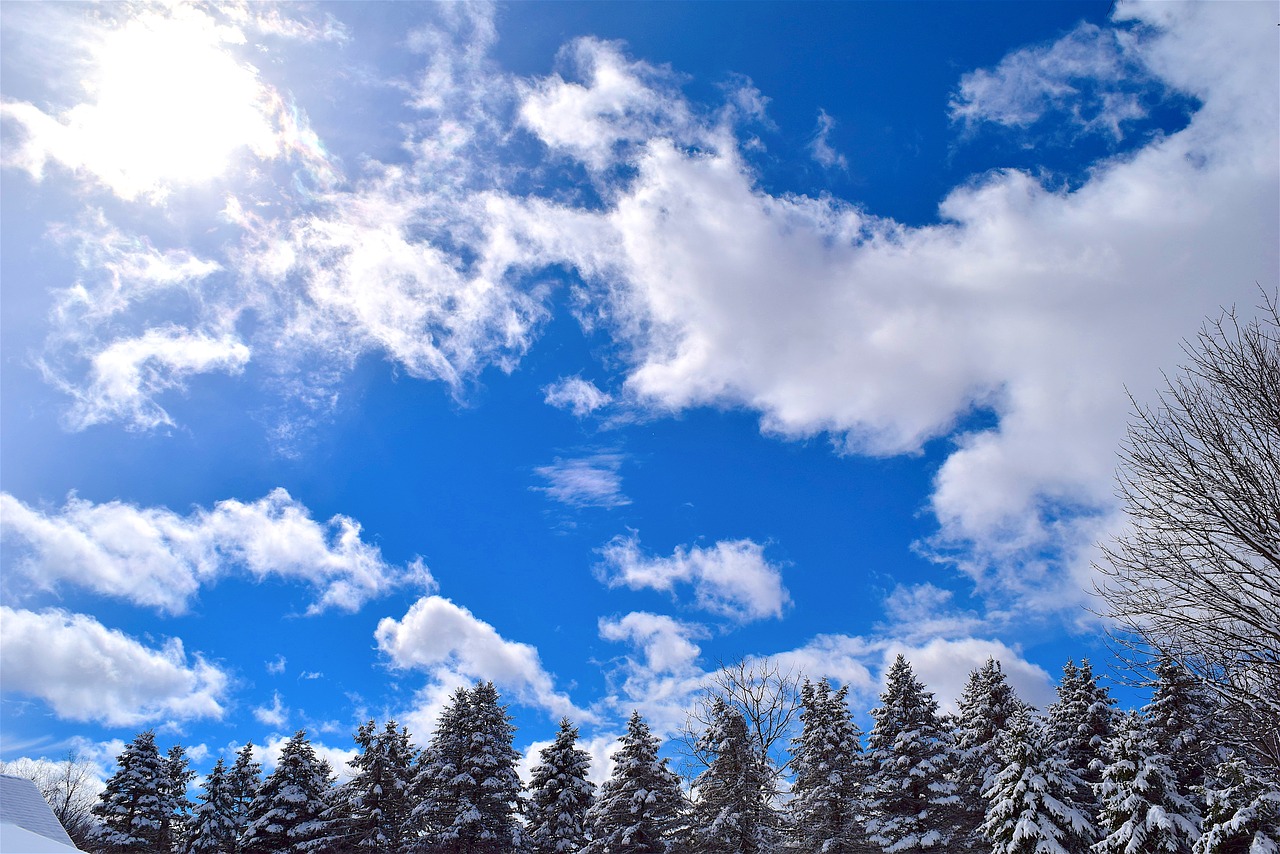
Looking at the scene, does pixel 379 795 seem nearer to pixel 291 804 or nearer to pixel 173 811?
pixel 291 804

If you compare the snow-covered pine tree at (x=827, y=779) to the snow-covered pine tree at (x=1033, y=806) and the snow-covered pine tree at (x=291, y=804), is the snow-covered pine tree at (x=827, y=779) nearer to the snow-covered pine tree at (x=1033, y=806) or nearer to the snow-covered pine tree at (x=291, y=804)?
the snow-covered pine tree at (x=1033, y=806)

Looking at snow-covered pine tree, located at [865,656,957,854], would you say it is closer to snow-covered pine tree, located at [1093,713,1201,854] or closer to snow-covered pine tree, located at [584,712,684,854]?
snow-covered pine tree, located at [1093,713,1201,854]

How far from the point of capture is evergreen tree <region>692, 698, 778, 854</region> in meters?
27.8

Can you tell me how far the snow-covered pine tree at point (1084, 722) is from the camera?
2928 centimetres

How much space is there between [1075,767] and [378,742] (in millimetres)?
32367

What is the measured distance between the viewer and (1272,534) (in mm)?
9562

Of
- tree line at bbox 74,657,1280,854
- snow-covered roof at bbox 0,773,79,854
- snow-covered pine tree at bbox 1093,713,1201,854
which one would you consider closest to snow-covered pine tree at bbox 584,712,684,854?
tree line at bbox 74,657,1280,854

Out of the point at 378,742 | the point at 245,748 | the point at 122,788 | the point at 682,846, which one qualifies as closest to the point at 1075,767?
the point at 682,846

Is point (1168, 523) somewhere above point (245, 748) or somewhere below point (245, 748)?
below

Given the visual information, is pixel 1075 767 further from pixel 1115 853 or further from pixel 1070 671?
pixel 1115 853

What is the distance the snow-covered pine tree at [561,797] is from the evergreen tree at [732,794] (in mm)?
6495

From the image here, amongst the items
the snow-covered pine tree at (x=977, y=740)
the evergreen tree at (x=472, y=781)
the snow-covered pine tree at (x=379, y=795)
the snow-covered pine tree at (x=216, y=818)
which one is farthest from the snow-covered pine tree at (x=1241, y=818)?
the snow-covered pine tree at (x=216, y=818)

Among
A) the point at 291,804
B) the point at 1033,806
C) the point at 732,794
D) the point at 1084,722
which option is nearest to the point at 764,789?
the point at 732,794

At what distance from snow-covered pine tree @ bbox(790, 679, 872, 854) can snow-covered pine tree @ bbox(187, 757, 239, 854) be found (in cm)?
2891
